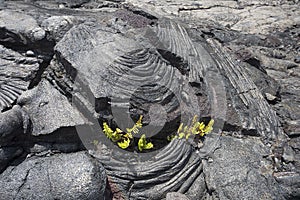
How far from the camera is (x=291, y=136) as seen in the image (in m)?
3.53

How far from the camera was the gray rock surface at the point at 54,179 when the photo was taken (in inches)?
107

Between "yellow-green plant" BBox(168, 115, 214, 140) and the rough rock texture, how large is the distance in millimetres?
65

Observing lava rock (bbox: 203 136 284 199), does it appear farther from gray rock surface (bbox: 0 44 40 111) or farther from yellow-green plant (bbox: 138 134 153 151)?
gray rock surface (bbox: 0 44 40 111)

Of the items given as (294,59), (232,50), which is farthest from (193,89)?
(294,59)

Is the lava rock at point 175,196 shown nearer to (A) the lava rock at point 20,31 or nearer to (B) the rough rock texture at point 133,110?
(B) the rough rock texture at point 133,110

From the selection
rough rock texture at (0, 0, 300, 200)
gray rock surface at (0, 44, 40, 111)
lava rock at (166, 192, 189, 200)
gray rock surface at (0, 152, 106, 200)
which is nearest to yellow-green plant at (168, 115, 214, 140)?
rough rock texture at (0, 0, 300, 200)

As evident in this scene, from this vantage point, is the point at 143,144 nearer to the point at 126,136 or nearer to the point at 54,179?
the point at 126,136

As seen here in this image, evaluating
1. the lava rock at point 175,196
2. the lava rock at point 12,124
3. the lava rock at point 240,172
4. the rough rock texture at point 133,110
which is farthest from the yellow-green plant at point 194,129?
the lava rock at point 12,124

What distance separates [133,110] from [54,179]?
0.93m

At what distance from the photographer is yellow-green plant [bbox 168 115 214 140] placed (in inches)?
130

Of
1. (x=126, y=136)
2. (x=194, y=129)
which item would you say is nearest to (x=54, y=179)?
(x=126, y=136)

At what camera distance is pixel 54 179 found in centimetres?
278

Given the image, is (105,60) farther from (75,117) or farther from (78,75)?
(75,117)

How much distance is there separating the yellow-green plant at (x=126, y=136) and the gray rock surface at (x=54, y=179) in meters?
0.31
